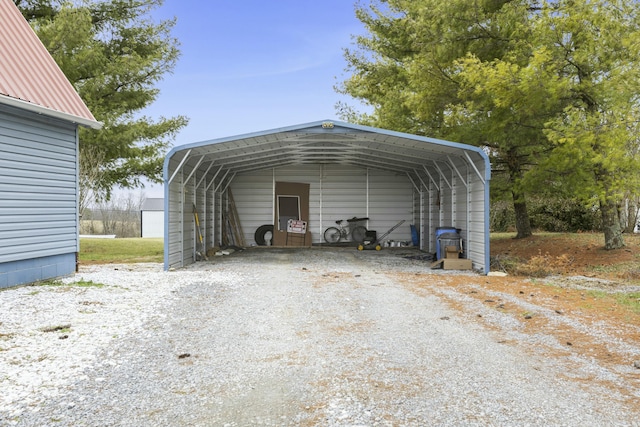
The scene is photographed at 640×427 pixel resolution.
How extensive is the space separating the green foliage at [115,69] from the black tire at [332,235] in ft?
20.3

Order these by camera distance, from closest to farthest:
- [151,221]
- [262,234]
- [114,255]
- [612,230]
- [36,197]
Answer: [36,197]
[612,230]
[114,255]
[262,234]
[151,221]

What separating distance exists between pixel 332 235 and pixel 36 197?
10526 mm

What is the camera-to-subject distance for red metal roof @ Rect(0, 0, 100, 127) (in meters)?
8.04

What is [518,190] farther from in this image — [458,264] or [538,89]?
[458,264]

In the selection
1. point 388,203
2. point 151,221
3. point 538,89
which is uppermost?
point 538,89

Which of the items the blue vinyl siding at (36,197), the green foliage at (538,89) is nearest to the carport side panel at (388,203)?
the green foliage at (538,89)

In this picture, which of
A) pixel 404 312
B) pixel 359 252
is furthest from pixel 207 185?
pixel 404 312

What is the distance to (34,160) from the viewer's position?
860cm

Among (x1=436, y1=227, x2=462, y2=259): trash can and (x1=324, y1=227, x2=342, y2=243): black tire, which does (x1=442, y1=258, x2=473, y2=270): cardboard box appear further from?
(x1=324, y1=227, x2=342, y2=243): black tire

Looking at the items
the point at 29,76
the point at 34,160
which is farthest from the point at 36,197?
the point at 29,76

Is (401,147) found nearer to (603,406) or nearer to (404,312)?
(404,312)

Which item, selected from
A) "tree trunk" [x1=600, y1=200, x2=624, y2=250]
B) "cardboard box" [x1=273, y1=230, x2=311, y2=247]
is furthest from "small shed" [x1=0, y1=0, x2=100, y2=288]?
"tree trunk" [x1=600, y1=200, x2=624, y2=250]

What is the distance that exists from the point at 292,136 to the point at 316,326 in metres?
6.63

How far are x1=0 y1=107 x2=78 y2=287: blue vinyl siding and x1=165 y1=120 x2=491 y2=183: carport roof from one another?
196 centimetres
